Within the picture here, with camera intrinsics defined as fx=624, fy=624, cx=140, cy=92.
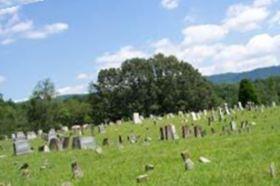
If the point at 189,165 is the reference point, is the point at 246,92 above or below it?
above

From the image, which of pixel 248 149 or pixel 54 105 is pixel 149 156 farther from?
pixel 54 105

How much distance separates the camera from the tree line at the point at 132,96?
3969 inches

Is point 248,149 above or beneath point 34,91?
beneath

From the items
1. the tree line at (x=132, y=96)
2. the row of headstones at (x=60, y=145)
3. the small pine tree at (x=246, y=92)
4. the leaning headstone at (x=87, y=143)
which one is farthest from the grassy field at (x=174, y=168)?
the tree line at (x=132, y=96)

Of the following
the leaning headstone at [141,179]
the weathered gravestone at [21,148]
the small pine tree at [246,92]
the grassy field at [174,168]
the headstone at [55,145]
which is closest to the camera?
the grassy field at [174,168]

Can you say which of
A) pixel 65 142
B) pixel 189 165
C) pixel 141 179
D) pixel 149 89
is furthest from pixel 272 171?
pixel 149 89

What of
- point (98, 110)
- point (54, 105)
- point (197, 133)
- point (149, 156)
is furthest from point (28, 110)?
point (149, 156)

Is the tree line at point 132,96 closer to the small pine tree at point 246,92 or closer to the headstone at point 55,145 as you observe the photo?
the small pine tree at point 246,92

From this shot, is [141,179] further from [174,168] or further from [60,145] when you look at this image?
[60,145]

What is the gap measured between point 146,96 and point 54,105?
15.6 metres

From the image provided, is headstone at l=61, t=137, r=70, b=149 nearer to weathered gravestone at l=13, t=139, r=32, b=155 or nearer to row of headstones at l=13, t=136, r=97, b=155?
row of headstones at l=13, t=136, r=97, b=155

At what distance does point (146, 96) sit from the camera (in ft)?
A: 347

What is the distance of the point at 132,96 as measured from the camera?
109 m

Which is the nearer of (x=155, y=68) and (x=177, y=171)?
(x=177, y=171)
